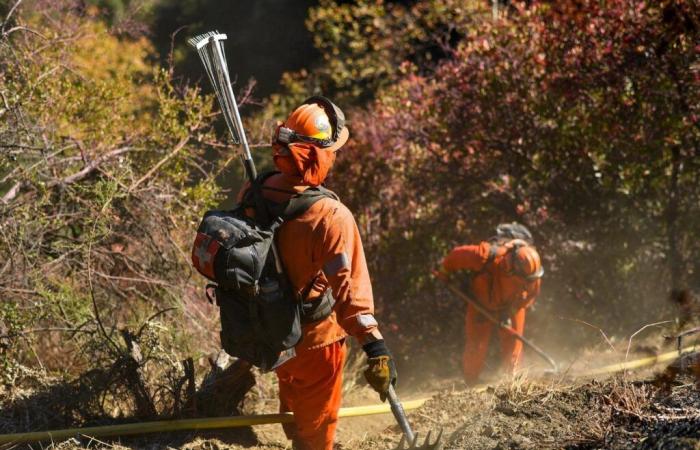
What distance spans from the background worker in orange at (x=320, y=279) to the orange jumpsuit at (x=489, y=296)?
285cm

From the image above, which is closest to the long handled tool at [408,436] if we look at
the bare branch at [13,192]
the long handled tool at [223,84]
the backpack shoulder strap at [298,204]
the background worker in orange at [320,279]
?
the background worker in orange at [320,279]

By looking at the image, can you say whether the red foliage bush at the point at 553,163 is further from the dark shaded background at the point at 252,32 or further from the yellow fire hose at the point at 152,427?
the yellow fire hose at the point at 152,427

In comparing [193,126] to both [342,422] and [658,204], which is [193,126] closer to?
[342,422]

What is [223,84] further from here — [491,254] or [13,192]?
[491,254]

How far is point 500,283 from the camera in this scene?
732 cm

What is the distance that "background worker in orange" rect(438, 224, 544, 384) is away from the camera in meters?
7.02

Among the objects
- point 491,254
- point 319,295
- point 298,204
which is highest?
point 298,204

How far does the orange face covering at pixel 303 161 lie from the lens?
→ 428 centimetres

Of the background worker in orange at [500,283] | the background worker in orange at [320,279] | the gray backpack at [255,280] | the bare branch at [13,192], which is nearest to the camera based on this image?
the gray backpack at [255,280]

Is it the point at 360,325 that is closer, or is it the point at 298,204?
the point at 360,325

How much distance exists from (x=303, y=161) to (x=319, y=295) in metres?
0.70

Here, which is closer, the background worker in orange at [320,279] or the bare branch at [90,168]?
the background worker in orange at [320,279]

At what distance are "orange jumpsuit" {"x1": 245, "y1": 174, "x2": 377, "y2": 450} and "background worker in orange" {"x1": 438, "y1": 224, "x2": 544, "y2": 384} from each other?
284cm

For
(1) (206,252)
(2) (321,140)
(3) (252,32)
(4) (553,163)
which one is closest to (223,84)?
(2) (321,140)
